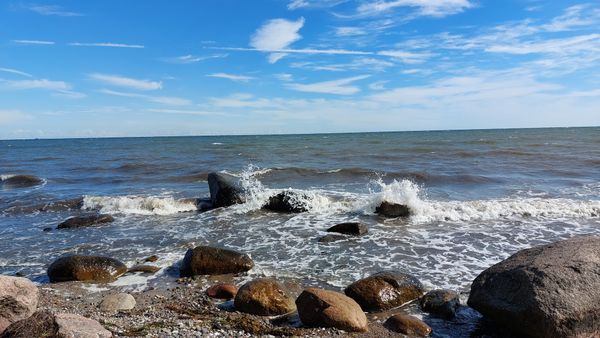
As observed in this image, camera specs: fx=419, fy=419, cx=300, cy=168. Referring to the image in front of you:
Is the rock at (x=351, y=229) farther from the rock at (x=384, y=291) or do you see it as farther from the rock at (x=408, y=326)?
the rock at (x=408, y=326)

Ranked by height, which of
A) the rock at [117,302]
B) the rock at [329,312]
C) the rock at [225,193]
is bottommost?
the rock at [117,302]

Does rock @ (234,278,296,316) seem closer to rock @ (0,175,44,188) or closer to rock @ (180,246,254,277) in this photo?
rock @ (180,246,254,277)

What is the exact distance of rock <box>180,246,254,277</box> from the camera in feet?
26.6

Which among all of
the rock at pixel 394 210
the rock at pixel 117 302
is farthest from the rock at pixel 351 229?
the rock at pixel 117 302

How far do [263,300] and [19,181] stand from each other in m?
22.8

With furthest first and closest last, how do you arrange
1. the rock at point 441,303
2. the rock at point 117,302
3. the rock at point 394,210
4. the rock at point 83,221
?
the rock at point 394,210
the rock at point 83,221
the rock at point 117,302
the rock at point 441,303

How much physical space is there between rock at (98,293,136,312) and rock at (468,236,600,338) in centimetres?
518

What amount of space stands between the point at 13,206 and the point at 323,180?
13437 mm

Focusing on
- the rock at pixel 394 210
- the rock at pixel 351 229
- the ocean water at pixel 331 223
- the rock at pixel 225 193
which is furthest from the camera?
the rock at pixel 225 193

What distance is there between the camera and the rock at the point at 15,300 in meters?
5.16

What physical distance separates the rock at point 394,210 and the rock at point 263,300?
24.2ft

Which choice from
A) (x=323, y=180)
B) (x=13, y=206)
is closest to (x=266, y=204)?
(x=323, y=180)

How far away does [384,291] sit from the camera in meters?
6.60

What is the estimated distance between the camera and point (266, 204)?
14.9m
